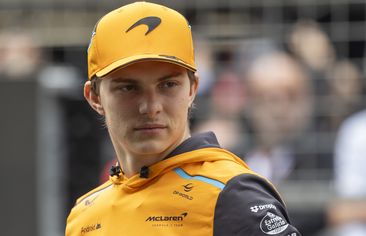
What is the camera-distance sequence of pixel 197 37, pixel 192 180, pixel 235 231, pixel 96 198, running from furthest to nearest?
pixel 197 37
pixel 96 198
pixel 192 180
pixel 235 231

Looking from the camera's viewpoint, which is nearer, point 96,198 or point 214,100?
point 96,198

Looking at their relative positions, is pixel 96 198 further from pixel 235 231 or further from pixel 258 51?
pixel 258 51

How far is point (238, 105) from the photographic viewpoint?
8453 mm

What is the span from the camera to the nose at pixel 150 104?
3.77 meters

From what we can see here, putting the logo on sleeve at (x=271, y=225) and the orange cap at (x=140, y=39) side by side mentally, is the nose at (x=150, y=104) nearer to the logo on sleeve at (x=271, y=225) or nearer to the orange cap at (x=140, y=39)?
the orange cap at (x=140, y=39)

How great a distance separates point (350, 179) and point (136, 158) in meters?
4.27

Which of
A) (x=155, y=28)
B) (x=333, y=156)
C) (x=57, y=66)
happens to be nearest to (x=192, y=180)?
(x=155, y=28)

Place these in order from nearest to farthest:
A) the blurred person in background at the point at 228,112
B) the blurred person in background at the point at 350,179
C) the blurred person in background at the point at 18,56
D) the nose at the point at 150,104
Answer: the nose at the point at 150,104, the blurred person in background at the point at 350,179, the blurred person in background at the point at 228,112, the blurred person in background at the point at 18,56

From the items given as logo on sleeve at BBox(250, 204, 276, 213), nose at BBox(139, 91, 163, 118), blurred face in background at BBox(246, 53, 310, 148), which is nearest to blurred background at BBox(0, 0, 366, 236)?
blurred face in background at BBox(246, 53, 310, 148)

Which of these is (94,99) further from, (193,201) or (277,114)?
(277,114)

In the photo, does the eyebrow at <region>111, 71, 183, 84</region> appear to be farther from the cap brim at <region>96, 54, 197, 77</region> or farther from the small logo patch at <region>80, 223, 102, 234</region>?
the small logo patch at <region>80, 223, 102, 234</region>

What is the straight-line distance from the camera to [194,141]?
13.0ft

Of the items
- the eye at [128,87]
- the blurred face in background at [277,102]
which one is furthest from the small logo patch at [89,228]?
the blurred face in background at [277,102]

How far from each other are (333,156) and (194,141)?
172 inches
